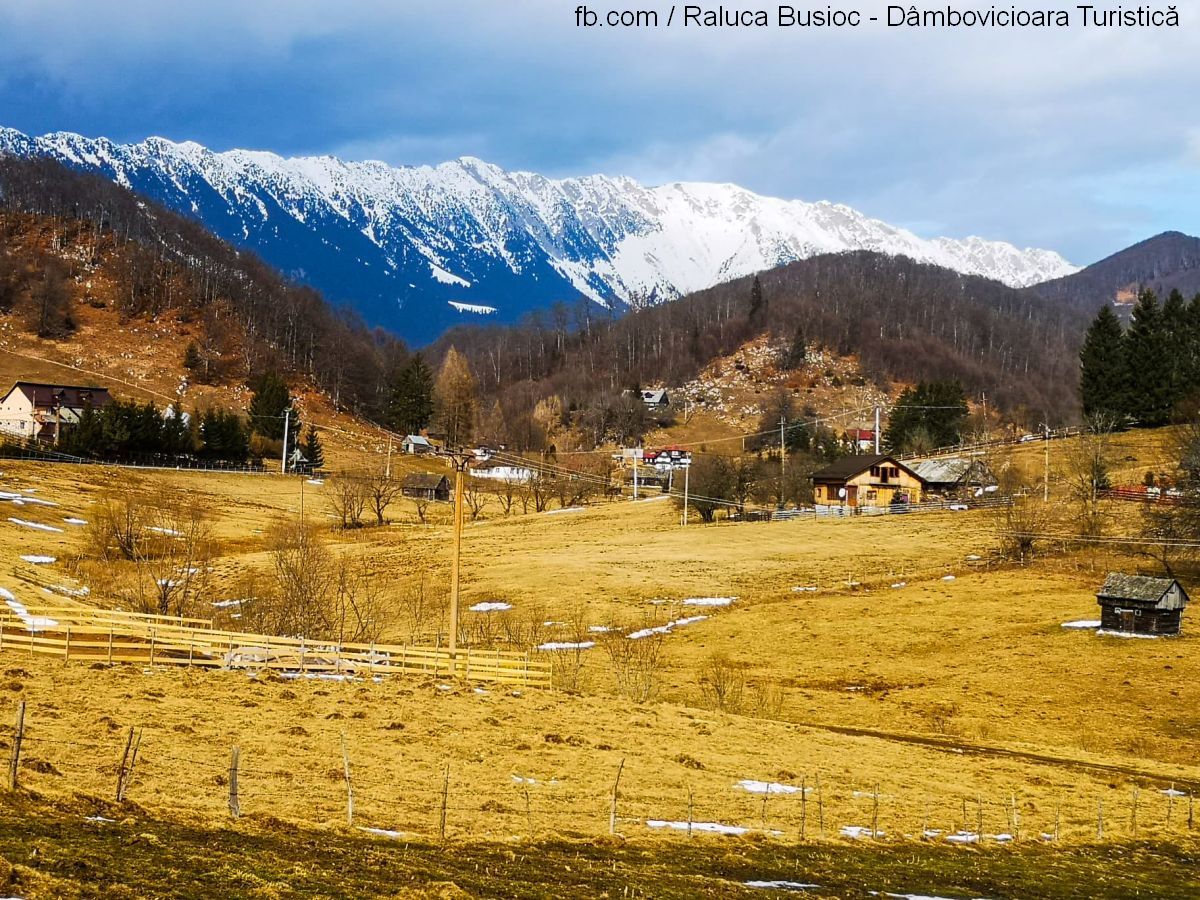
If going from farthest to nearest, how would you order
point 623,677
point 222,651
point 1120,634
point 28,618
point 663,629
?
point 663,629, point 1120,634, point 623,677, point 28,618, point 222,651

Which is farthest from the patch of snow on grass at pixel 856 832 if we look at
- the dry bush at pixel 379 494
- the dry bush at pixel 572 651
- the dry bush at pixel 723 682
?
the dry bush at pixel 379 494

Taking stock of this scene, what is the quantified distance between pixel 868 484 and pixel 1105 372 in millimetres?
42084

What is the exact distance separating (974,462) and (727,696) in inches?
3437

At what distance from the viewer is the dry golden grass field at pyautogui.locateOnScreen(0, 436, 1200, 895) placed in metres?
25.6

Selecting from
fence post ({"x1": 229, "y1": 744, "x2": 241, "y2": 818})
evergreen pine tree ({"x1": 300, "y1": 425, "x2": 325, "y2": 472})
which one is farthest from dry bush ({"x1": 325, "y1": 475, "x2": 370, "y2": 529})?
fence post ({"x1": 229, "y1": 744, "x2": 241, "y2": 818})

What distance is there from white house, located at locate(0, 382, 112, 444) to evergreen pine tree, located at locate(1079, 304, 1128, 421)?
13917 cm

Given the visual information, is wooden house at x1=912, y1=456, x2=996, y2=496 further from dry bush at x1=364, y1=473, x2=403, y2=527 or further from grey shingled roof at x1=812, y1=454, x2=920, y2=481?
dry bush at x1=364, y1=473, x2=403, y2=527

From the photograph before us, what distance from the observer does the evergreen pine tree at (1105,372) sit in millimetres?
131875

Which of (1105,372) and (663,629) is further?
(1105,372)

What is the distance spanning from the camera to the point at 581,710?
3956cm

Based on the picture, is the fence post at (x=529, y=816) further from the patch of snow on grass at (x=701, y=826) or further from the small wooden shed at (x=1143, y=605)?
the small wooden shed at (x=1143, y=605)

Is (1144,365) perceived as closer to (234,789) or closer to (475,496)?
(475,496)

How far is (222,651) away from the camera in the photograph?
42.0m

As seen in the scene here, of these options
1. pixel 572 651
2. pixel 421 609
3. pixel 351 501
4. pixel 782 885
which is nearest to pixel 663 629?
pixel 572 651
